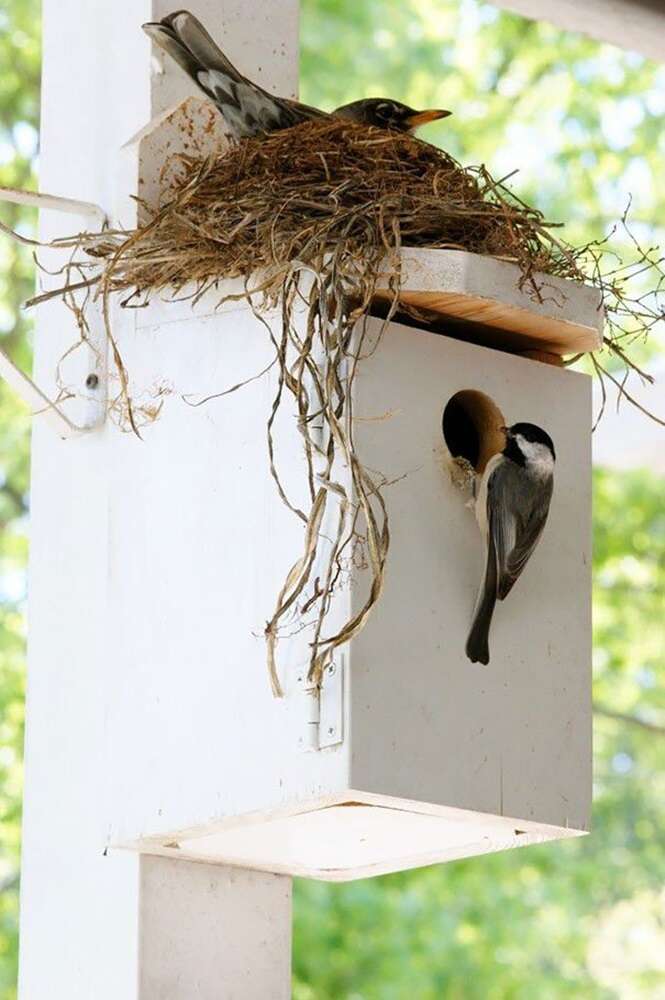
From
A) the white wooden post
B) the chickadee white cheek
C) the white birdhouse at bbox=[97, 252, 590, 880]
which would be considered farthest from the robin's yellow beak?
the chickadee white cheek

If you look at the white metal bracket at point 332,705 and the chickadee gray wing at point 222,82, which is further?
the chickadee gray wing at point 222,82

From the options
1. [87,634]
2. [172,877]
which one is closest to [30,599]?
[87,634]

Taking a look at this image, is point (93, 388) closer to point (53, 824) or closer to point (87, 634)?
point (87, 634)

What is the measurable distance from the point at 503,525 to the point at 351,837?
0.45 meters

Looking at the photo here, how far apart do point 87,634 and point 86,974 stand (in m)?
0.44

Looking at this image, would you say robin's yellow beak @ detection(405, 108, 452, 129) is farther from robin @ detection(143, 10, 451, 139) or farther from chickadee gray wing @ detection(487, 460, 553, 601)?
chickadee gray wing @ detection(487, 460, 553, 601)

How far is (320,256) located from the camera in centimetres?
277

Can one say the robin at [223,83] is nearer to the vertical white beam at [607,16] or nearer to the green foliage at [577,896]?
the vertical white beam at [607,16]

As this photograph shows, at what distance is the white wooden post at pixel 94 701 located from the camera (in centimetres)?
303

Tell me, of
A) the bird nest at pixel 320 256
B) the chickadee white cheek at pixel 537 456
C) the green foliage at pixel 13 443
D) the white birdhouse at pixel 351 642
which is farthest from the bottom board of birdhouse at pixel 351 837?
the green foliage at pixel 13 443

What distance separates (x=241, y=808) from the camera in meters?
2.82

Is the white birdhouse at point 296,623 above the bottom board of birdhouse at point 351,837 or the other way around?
above

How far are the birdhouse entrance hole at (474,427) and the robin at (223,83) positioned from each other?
452 millimetres

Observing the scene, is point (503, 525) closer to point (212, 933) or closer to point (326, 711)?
point (326, 711)
